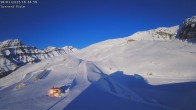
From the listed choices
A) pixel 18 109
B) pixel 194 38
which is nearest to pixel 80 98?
pixel 18 109

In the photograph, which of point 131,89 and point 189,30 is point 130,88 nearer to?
point 131,89

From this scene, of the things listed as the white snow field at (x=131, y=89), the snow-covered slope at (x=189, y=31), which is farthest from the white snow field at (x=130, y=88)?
the snow-covered slope at (x=189, y=31)

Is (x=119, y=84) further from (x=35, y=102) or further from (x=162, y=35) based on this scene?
(x=162, y=35)

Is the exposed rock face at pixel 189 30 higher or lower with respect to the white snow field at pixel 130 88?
higher

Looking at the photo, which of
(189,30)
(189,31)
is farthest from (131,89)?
(189,30)

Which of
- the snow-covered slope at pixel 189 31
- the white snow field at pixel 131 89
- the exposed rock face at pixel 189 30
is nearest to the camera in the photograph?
the white snow field at pixel 131 89

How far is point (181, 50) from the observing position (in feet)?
87.3

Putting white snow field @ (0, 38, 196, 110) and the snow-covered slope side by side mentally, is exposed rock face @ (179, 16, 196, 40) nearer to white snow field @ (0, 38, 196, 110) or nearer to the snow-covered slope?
the snow-covered slope

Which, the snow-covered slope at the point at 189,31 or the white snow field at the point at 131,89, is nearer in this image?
the white snow field at the point at 131,89

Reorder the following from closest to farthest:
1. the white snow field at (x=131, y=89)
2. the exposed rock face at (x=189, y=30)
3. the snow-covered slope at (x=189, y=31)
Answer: the white snow field at (x=131, y=89) < the snow-covered slope at (x=189, y=31) < the exposed rock face at (x=189, y=30)

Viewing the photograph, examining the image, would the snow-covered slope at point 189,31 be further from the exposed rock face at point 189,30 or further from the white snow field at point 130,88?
the white snow field at point 130,88

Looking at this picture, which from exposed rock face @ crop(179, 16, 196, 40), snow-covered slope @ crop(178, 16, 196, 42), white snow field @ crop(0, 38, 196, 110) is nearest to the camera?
white snow field @ crop(0, 38, 196, 110)

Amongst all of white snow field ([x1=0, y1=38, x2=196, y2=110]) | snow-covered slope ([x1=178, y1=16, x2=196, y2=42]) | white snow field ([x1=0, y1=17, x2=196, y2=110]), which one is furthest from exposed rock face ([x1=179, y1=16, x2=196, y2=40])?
white snow field ([x1=0, y1=38, x2=196, y2=110])

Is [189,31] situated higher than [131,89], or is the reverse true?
[189,31]
